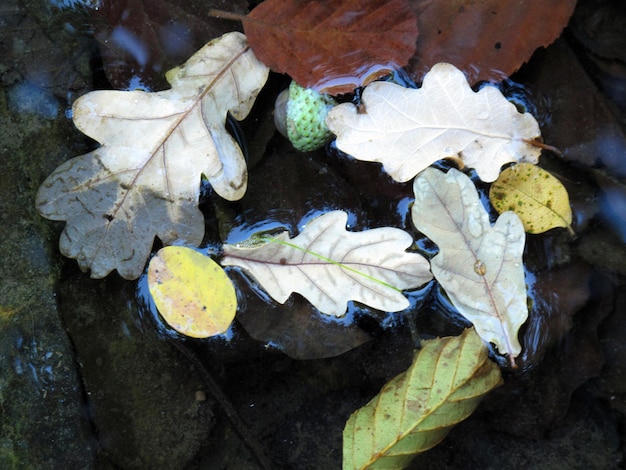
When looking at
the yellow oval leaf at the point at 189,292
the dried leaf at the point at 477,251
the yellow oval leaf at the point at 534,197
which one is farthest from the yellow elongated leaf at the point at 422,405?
the yellow oval leaf at the point at 189,292

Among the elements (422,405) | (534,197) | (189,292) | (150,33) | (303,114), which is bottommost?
(422,405)

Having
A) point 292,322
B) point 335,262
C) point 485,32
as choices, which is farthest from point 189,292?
point 485,32

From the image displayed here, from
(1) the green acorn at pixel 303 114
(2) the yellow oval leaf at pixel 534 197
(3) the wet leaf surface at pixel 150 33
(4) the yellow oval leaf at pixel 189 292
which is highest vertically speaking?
(3) the wet leaf surface at pixel 150 33

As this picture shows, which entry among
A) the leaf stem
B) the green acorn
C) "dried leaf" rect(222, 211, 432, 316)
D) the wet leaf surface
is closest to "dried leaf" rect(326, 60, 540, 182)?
the green acorn

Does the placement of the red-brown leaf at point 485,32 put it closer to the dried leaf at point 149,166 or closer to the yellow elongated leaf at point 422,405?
the dried leaf at point 149,166

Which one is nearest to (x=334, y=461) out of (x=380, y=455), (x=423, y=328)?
(x=380, y=455)

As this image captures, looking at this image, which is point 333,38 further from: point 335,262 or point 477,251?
point 477,251
